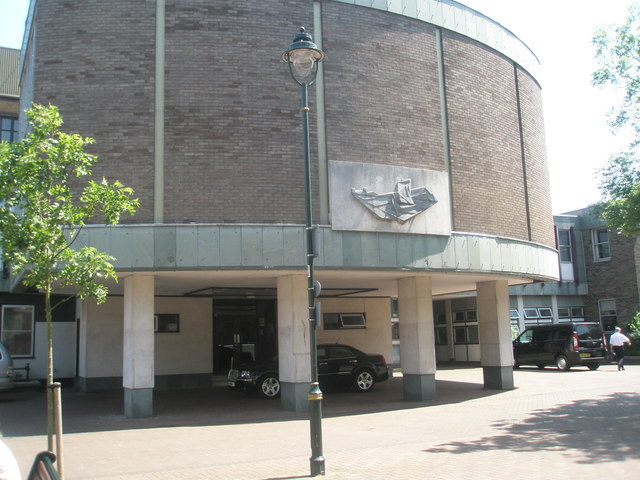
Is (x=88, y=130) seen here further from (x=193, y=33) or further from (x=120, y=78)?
(x=193, y=33)

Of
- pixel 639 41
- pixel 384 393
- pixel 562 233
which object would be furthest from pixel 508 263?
pixel 562 233

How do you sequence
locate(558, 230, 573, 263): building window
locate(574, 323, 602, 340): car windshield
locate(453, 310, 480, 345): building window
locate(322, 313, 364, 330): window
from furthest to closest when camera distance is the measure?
locate(558, 230, 573, 263): building window < locate(453, 310, 480, 345): building window < locate(574, 323, 602, 340): car windshield < locate(322, 313, 364, 330): window

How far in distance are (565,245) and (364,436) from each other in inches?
1087

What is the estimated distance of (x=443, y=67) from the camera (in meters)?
17.1

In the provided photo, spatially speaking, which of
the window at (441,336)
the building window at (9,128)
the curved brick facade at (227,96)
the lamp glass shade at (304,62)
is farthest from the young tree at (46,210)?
the window at (441,336)

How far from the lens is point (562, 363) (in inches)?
976

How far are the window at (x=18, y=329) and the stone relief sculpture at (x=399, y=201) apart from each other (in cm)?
1510

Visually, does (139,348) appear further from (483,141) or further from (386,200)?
(483,141)

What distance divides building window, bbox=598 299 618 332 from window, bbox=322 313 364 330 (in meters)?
16.6

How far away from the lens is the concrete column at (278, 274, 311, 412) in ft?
48.1

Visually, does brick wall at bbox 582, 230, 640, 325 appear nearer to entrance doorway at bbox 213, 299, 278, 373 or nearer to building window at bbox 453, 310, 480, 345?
building window at bbox 453, 310, 480, 345

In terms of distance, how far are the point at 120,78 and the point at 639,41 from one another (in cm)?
1272

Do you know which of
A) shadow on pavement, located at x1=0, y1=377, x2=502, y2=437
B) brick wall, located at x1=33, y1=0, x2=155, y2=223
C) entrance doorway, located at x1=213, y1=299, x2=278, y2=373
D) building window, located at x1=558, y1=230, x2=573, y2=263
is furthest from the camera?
building window, located at x1=558, y1=230, x2=573, y2=263

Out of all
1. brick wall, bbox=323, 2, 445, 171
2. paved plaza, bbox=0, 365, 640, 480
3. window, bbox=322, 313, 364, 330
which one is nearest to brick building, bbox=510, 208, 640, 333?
window, bbox=322, 313, 364, 330
